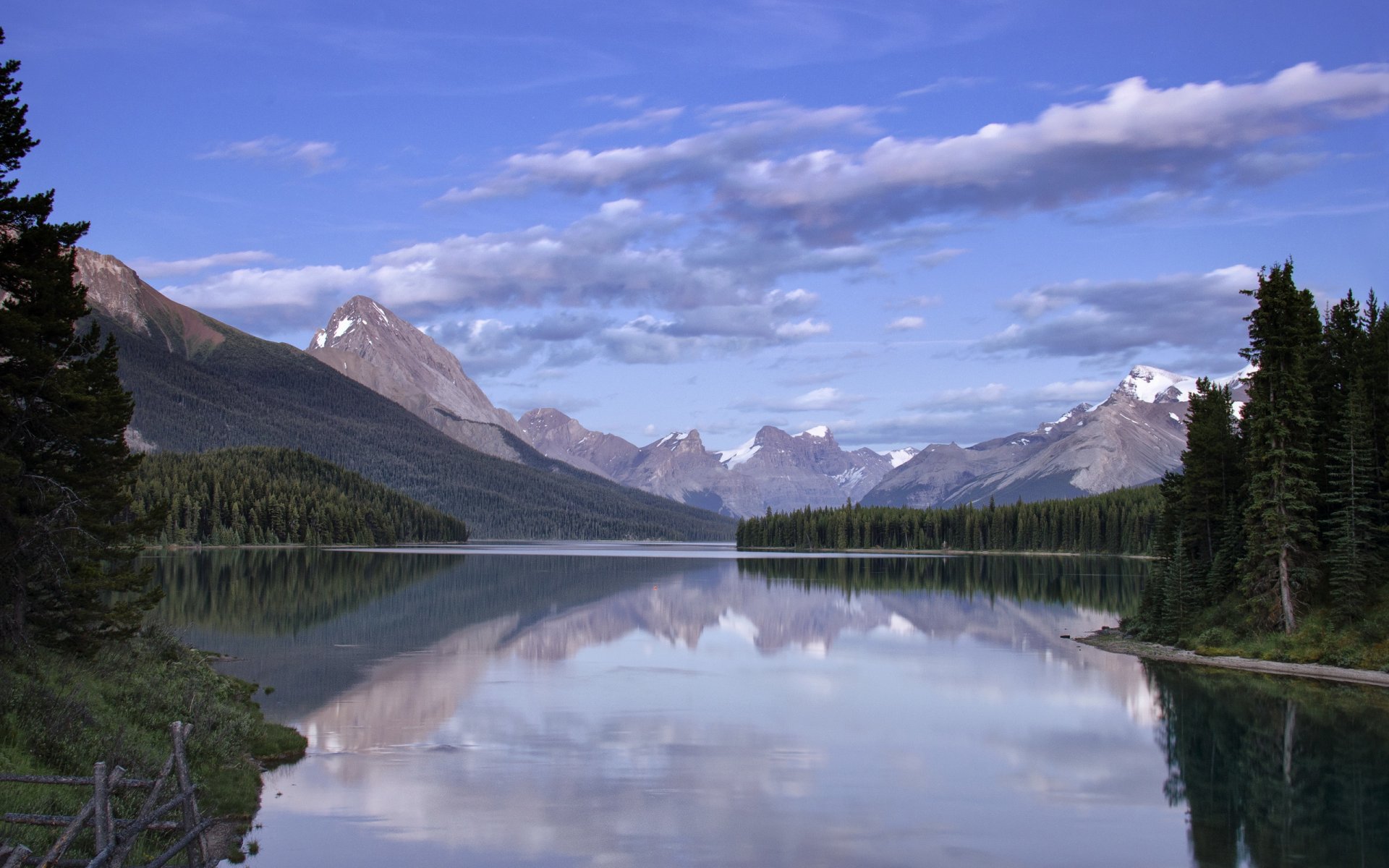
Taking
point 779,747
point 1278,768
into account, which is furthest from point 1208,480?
point 779,747

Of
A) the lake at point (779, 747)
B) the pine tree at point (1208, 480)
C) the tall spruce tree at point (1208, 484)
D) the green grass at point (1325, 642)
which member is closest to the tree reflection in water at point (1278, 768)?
the lake at point (779, 747)

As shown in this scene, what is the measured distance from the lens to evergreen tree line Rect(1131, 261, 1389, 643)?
2339 inches

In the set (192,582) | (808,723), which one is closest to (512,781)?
(808,723)

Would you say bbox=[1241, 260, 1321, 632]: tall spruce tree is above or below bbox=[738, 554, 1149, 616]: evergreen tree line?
above

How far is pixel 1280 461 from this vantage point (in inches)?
2406

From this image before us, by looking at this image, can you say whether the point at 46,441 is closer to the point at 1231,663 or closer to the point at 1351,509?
the point at 1231,663

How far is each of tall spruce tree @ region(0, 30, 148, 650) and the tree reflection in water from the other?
1281 inches

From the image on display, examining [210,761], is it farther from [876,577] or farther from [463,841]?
[876,577]

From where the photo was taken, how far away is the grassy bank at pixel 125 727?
852 inches

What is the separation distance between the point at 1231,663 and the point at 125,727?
5427cm

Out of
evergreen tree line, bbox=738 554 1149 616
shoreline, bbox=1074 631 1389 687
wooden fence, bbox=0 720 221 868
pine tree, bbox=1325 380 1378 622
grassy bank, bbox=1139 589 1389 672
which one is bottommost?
evergreen tree line, bbox=738 554 1149 616

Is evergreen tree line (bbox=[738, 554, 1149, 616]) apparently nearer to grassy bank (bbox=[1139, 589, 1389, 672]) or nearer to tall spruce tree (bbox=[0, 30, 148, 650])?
grassy bank (bbox=[1139, 589, 1389, 672])

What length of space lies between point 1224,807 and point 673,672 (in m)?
31.0

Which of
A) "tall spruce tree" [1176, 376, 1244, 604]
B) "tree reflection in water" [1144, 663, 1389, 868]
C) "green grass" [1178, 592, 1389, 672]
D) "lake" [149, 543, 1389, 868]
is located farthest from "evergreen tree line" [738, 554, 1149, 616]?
"tree reflection in water" [1144, 663, 1389, 868]
